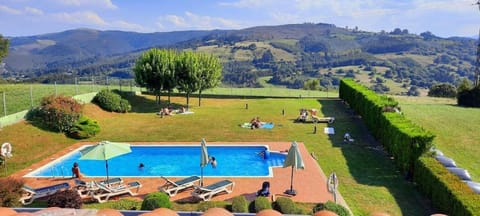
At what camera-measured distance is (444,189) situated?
1255 cm

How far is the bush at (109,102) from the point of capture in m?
31.7

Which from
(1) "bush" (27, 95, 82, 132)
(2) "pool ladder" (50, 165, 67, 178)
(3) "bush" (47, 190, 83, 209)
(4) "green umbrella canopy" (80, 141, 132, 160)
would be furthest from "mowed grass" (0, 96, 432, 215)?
(3) "bush" (47, 190, 83, 209)

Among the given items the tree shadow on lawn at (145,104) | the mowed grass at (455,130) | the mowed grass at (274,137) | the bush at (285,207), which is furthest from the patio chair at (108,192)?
the tree shadow on lawn at (145,104)

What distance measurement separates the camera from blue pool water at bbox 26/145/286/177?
730 inches

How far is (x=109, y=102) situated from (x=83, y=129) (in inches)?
304

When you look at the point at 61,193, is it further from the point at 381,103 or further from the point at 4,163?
the point at 381,103

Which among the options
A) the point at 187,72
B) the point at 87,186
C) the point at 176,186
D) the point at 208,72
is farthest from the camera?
the point at 208,72

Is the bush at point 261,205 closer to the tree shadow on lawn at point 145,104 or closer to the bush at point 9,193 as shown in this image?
the bush at point 9,193

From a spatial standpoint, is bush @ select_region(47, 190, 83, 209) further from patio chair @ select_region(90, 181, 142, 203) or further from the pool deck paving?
the pool deck paving

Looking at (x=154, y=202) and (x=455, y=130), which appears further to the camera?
(x=455, y=130)

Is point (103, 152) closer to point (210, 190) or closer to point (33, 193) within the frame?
point (33, 193)

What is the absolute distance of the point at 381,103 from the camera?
2478 cm

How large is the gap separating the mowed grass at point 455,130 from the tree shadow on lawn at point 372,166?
3.51 metres

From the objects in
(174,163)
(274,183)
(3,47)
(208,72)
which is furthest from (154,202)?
(3,47)
